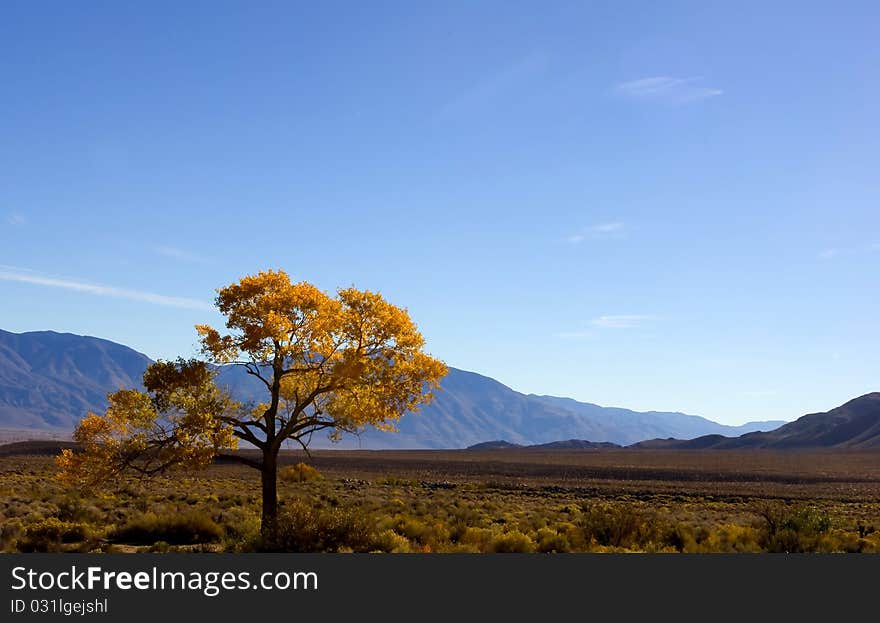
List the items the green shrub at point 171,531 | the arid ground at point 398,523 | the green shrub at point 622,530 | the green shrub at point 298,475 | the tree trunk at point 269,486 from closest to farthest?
the arid ground at point 398,523, the green shrub at point 622,530, the tree trunk at point 269,486, the green shrub at point 171,531, the green shrub at point 298,475

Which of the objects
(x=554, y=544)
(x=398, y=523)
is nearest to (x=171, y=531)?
(x=398, y=523)

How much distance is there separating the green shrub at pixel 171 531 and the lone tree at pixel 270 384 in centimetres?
298

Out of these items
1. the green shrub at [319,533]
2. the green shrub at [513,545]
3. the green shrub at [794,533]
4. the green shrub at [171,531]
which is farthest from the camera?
the green shrub at [171,531]

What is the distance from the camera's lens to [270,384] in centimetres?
2523

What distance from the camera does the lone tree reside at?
77.8ft

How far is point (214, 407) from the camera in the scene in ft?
80.2

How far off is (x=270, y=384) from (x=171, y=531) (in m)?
6.44

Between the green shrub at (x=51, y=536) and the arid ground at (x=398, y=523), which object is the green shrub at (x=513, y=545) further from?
the green shrub at (x=51, y=536)

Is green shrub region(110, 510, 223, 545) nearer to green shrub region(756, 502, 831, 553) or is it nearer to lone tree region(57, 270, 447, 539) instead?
lone tree region(57, 270, 447, 539)

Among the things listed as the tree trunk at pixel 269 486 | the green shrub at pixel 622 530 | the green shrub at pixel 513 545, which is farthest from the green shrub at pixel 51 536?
the green shrub at pixel 622 530

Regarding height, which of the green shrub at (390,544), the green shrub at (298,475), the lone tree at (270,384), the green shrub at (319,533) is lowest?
the green shrub at (298,475)

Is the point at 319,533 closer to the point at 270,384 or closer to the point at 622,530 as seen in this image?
the point at 270,384

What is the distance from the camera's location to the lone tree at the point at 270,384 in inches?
934

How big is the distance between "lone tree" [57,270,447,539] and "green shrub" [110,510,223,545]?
9.78 ft
